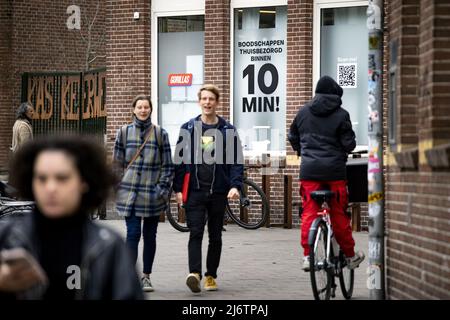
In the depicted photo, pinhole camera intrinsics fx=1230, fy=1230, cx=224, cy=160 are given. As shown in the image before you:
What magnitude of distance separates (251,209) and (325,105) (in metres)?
9.29

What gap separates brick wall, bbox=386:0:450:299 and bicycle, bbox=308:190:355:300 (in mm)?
464

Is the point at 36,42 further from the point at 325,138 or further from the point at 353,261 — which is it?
the point at 353,261

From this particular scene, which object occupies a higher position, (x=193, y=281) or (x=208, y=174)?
(x=208, y=174)

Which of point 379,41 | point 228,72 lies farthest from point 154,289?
point 228,72

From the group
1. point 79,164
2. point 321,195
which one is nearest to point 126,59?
point 321,195

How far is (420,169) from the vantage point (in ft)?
29.2

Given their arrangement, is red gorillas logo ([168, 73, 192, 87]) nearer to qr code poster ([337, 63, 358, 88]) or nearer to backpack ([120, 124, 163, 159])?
qr code poster ([337, 63, 358, 88])

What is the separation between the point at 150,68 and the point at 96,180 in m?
17.6

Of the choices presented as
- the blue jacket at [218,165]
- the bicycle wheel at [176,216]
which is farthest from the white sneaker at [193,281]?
the bicycle wheel at [176,216]

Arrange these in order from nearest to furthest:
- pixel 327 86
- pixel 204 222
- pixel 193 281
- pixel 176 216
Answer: pixel 327 86, pixel 193 281, pixel 204 222, pixel 176 216

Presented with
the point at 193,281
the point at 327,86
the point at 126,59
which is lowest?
the point at 193,281

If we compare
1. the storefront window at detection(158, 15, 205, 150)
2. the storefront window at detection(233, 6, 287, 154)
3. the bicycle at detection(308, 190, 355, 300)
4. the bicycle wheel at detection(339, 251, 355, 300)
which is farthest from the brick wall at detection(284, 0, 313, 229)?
the bicycle at detection(308, 190, 355, 300)

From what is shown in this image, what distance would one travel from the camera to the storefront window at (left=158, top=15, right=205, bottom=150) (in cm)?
2112
